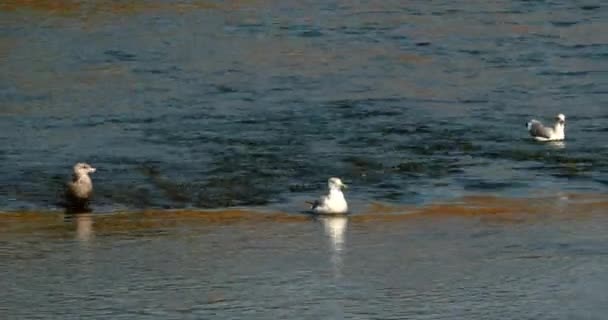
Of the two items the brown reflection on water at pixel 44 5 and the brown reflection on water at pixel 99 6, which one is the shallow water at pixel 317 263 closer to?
the brown reflection on water at pixel 99 6

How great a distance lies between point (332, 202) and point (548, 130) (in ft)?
15.4

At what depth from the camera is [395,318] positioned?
40.8ft

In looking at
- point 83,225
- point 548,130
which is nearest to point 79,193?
point 83,225

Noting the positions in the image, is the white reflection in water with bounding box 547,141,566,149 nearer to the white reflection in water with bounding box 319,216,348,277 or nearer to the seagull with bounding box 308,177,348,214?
the seagull with bounding box 308,177,348,214

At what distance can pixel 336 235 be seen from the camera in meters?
15.3

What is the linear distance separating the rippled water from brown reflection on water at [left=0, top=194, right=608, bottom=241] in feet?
0.17

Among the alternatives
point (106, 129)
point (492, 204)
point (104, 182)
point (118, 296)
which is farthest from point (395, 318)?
point (106, 129)

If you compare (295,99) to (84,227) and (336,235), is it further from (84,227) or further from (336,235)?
(336,235)

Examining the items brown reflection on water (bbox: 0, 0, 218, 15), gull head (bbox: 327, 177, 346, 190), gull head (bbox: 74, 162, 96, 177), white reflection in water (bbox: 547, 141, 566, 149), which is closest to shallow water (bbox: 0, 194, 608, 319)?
gull head (bbox: 327, 177, 346, 190)

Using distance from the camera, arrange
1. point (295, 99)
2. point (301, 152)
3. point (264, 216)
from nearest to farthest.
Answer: point (264, 216)
point (301, 152)
point (295, 99)

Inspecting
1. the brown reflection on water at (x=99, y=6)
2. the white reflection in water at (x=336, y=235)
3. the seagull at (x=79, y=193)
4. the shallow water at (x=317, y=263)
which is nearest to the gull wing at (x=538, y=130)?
the shallow water at (x=317, y=263)

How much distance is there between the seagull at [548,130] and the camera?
65.9 feet

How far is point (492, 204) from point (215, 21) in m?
14.2

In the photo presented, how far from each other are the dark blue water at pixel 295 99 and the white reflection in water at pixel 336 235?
4.33ft
